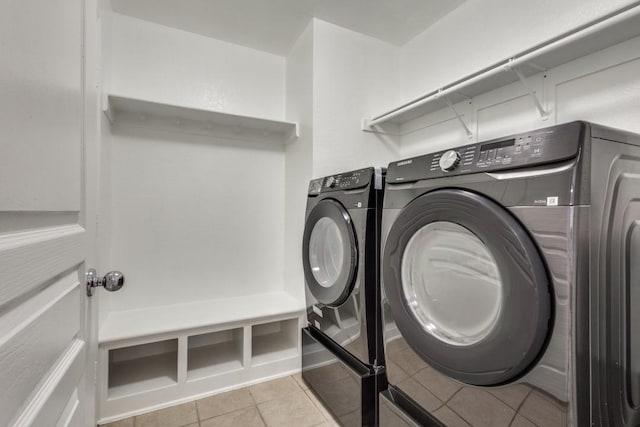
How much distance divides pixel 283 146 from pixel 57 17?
1996 mm

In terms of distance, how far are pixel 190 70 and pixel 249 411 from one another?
2.31 meters

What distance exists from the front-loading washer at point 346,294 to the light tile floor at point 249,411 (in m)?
0.10

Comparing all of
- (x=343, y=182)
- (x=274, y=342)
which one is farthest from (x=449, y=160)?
(x=274, y=342)

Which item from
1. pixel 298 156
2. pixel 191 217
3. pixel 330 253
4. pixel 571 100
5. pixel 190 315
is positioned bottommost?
pixel 190 315

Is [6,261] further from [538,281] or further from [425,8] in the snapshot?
[425,8]

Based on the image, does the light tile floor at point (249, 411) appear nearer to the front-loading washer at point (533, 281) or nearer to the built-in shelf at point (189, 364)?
the built-in shelf at point (189, 364)

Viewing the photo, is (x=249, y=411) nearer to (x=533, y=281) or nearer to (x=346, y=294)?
(x=346, y=294)

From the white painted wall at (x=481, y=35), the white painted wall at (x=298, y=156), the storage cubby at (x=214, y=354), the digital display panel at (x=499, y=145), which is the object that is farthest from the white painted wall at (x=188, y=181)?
the digital display panel at (x=499, y=145)

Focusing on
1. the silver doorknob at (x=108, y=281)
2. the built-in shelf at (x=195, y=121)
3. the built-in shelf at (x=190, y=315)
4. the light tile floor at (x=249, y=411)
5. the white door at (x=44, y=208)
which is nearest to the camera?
the white door at (x=44, y=208)

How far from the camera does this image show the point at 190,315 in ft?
6.34

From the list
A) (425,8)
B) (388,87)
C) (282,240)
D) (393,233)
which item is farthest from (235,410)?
(425,8)

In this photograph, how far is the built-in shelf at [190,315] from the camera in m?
1.68

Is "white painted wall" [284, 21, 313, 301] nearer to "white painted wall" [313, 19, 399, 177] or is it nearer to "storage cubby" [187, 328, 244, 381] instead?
"white painted wall" [313, 19, 399, 177]

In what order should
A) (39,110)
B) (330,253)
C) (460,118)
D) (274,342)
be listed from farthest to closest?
(274,342)
(460,118)
(330,253)
(39,110)
